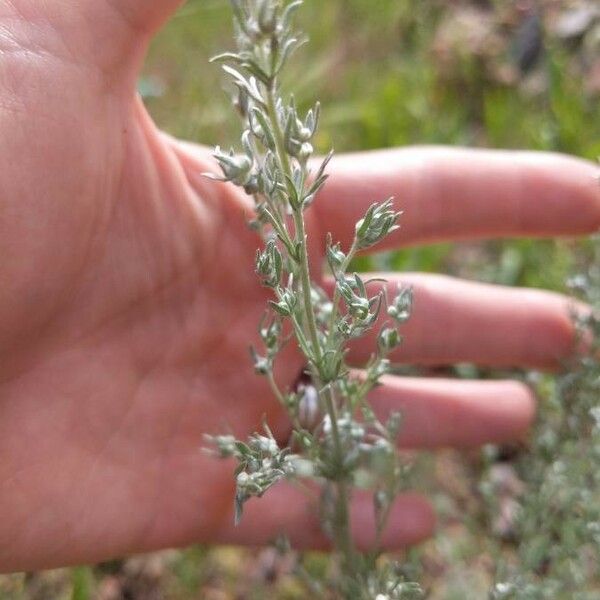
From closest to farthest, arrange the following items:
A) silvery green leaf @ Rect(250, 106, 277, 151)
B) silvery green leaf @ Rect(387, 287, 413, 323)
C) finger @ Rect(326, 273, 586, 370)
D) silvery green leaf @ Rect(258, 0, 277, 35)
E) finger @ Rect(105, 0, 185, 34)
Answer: silvery green leaf @ Rect(258, 0, 277, 35)
silvery green leaf @ Rect(250, 106, 277, 151)
silvery green leaf @ Rect(387, 287, 413, 323)
finger @ Rect(105, 0, 185, 34)
finger @ Rect(326, 273, 586, 370)

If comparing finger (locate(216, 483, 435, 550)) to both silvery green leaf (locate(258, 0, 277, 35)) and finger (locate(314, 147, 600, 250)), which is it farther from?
silvery green leaf (locate(258, 0, 277, 35))

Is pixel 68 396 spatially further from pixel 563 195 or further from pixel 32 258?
pixel 563 195

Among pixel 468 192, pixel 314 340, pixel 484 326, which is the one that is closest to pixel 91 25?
pixel 314 340

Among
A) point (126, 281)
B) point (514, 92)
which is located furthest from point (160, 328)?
point (514, 92)

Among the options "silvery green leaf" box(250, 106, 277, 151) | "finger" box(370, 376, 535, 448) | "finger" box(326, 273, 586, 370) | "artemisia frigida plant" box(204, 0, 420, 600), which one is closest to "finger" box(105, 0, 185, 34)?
"artemisia frigida plant" box(204, 0, 420, 600)

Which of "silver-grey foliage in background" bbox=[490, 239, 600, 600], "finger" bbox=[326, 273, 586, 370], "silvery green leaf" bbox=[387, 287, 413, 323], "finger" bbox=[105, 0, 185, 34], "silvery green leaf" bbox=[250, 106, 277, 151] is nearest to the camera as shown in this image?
"silvery green leaf" bbox=[250, 106, 277, 151]

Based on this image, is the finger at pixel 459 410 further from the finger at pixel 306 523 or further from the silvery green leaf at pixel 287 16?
the silvery green leaf at pixel 287 16

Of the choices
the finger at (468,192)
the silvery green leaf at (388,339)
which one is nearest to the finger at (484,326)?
the finger at (468,192)

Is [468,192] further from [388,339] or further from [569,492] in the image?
[388,339]
